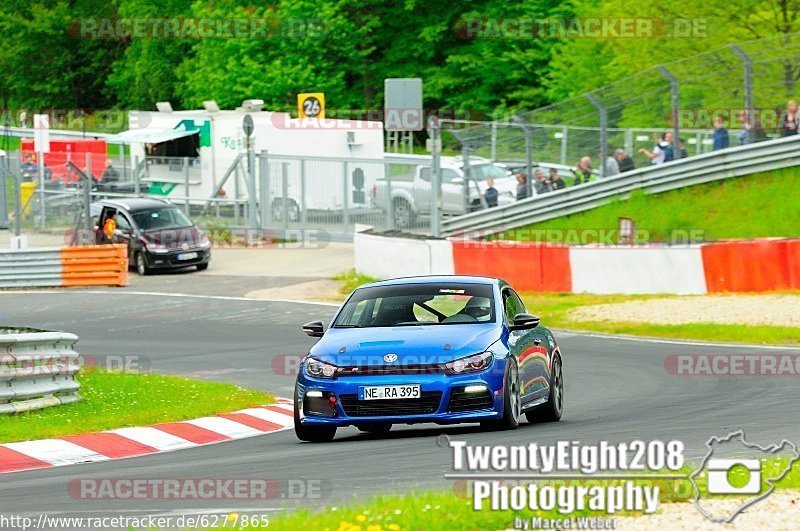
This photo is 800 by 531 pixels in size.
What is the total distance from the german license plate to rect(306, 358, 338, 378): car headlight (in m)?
0.31

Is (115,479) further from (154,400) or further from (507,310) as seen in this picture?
(154,400)

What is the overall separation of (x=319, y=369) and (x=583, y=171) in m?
20.3

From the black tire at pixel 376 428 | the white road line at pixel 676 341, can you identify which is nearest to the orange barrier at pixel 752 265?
the white road line at pixel 676 341

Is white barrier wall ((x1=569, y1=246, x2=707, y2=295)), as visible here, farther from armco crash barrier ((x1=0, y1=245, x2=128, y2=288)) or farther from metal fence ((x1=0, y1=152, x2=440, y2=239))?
armco crash barrier ((x1=0, y1=245, x2=128, y2=288))

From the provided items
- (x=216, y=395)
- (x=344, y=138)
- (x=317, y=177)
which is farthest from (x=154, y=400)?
(x=344, y=138)

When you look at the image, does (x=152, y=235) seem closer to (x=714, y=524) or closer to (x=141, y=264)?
(x=141, y=264)

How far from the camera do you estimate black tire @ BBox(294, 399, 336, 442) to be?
43.3 feet

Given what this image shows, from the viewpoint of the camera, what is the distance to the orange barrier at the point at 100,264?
34.6 m

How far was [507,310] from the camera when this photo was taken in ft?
Answer: 46.3

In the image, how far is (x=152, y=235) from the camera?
36.7 meters

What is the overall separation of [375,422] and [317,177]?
2827cm

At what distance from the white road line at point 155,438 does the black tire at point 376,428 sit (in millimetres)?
1528

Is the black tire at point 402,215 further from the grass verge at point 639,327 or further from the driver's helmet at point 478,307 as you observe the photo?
the driver's helmet at point 478,307

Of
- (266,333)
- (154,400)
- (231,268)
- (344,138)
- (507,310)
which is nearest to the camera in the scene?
(507,310)
